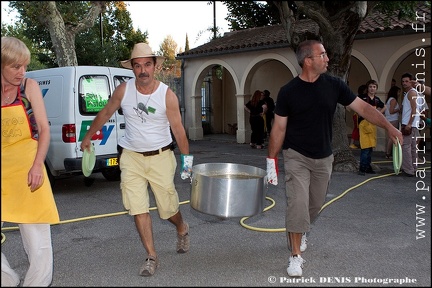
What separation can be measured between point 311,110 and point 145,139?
147 centimetres

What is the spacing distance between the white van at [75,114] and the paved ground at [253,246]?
0.62 metres

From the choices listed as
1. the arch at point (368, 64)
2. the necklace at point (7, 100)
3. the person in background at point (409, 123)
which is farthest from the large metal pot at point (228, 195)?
the arch at point (368, 64)

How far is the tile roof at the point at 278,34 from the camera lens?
1253cm

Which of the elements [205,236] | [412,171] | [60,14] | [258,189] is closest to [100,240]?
[205,236]

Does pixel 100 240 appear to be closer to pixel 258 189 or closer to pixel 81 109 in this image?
pixel 258 189

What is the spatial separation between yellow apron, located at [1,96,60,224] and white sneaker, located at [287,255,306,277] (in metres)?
2.02

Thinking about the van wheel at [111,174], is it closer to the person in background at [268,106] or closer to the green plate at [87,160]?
the green plate at [87,160]

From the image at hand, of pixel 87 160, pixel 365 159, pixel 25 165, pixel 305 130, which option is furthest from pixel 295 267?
pixel 365 159

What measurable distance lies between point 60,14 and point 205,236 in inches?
454

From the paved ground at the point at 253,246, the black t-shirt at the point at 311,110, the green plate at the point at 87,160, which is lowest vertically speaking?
the paved ground at the point at 253,246

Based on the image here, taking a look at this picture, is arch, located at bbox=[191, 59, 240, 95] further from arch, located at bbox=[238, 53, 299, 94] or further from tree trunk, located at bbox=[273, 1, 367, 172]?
tree trunk, located at bbox=[273, 1, 367, 172]

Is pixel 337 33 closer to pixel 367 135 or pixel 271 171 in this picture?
pixel 367 135

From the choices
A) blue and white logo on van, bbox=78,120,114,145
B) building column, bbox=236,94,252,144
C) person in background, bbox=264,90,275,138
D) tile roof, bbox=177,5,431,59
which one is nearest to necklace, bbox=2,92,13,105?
blue and white logo on van, bbox=78,120,114,145

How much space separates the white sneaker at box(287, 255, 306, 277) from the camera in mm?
4043
